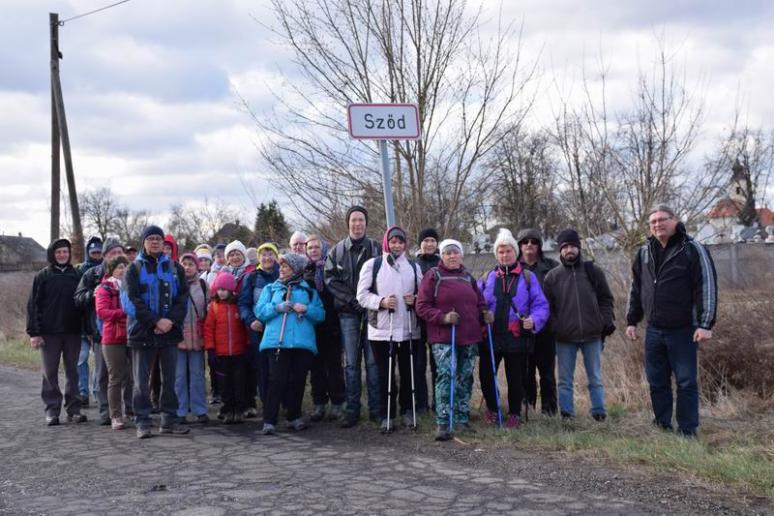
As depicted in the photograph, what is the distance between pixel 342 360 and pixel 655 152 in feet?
20.7

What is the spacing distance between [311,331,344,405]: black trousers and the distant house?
78.4 m

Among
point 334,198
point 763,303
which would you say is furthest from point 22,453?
point 763,303

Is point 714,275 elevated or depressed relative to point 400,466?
elevated

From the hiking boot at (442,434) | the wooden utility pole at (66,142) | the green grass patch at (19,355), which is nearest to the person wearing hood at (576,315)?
the hiking boot at (442,434)

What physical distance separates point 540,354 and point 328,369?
235 cm

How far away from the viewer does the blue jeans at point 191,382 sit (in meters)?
8.70

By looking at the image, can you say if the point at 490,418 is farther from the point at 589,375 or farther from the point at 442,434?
the point at 589,375

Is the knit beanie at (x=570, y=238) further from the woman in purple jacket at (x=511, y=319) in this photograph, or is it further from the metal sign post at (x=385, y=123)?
the metal sign post at (x=385, y=123)

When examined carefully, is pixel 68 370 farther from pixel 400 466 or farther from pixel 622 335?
pixel 622 335

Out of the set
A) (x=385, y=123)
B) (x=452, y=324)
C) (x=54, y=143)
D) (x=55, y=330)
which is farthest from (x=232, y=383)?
(x=54, y=143)

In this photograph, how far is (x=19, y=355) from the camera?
1709 centimetres

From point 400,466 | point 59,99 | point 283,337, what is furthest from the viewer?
point 59,99

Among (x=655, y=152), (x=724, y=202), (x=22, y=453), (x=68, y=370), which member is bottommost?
(x=22, y=453)

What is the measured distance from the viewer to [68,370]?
9.03 metres
